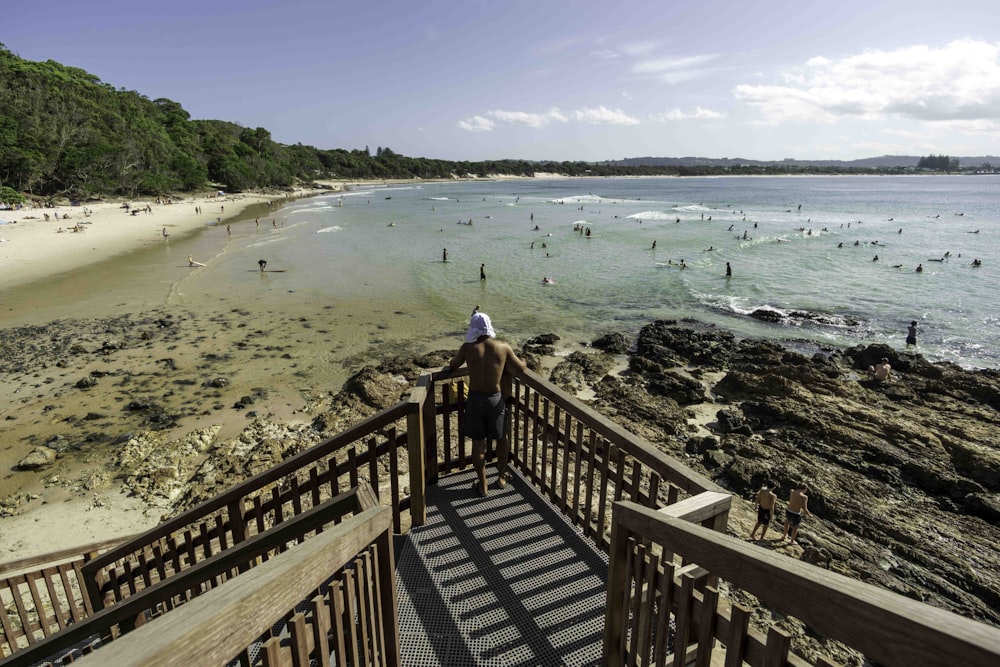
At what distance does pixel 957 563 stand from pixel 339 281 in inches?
1016

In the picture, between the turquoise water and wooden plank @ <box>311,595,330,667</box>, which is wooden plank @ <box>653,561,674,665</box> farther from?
the turquoise water

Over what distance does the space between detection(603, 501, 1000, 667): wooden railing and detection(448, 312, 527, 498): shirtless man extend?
Result: 243 cm

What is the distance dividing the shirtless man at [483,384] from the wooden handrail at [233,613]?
2821 millimetres

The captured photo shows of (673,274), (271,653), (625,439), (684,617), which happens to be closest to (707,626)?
(684,617)

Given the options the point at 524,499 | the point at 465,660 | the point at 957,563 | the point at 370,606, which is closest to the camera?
the point at 370,606

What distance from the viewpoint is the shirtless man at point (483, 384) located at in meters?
4.94

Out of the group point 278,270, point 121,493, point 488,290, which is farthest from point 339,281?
point 121,493

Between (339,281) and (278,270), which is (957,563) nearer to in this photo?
(339,281)

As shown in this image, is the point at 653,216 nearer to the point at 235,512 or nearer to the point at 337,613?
the point at 235,512

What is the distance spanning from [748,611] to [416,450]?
3.10 m

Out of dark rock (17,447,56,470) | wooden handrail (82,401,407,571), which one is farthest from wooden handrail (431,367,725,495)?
dark rock (17,447,56,470)

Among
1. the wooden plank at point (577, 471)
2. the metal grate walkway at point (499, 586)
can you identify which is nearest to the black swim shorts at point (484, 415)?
the metal grate walkway at point (499, 586)

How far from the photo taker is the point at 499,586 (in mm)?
3947

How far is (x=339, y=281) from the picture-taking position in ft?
88.7
